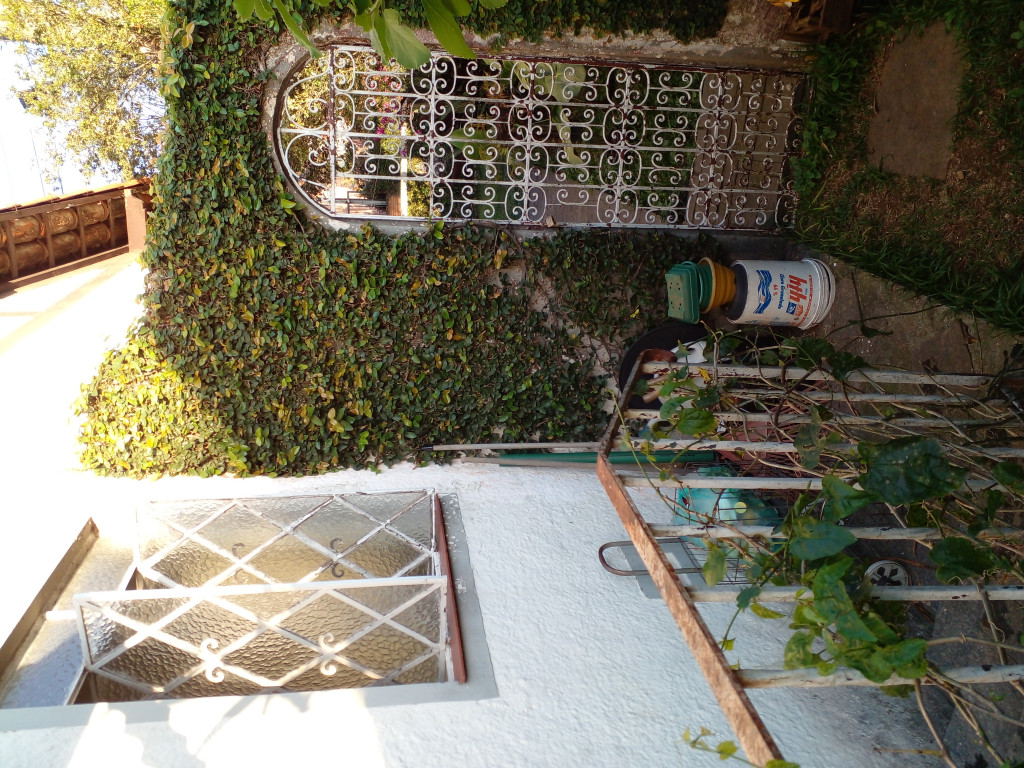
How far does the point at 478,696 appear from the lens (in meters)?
2.70

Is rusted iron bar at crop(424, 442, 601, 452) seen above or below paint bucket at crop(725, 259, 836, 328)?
below

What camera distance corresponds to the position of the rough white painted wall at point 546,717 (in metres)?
2.43

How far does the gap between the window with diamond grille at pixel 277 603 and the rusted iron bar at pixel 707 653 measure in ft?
5.02

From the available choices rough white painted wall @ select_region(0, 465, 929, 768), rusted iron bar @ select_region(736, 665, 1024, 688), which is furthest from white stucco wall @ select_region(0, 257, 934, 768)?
rusted iron bar @ select_region(736, 665, 1024, 688)

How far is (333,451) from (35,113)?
8291mm

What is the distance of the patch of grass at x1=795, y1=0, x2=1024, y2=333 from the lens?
10.2 feet

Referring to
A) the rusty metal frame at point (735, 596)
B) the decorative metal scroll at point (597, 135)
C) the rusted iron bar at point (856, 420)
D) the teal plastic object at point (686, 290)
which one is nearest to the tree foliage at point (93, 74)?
the decorative metal scroll at point (597, 135)

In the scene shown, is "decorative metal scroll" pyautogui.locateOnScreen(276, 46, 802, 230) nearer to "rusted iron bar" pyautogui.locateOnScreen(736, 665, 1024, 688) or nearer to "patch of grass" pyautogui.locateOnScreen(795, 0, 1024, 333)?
"patch of grass" pyautogui.locateOnScreen(795, 0, 1024, 333)

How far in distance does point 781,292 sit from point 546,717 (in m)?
2.79

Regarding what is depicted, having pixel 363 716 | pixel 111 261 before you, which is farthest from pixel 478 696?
pixel 111 261

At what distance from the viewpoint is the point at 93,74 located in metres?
9.01

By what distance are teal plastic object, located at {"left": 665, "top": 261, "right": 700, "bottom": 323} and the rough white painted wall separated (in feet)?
5.41

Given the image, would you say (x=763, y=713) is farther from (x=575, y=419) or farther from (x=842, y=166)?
(x=842, y=166)

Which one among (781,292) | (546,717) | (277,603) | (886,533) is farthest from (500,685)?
(781,292)
